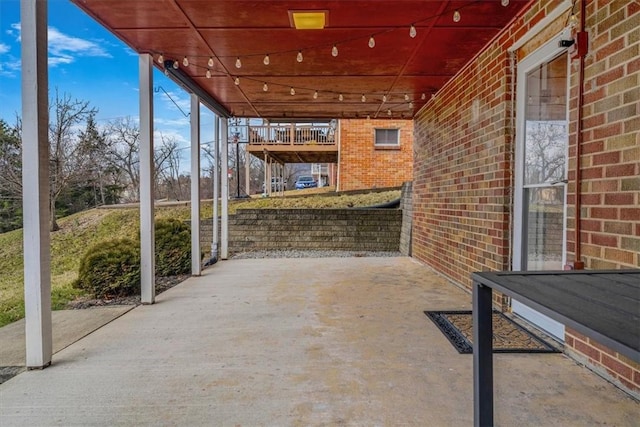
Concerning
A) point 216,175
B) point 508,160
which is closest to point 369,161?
point 216,175

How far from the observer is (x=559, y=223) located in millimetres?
2994

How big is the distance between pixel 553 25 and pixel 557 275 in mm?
2493

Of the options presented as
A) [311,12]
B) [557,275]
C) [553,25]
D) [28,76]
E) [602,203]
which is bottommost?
[557,275]

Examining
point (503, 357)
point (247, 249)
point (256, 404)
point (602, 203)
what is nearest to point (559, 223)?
point (602, 203)

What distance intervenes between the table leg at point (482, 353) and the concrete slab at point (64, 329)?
3096 mm

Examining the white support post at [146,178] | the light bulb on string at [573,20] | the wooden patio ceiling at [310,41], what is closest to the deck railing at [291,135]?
the wooden patio ceiling at [310,41]

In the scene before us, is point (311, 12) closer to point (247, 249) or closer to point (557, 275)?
point (557, 275)

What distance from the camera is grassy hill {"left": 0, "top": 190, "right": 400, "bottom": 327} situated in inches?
358

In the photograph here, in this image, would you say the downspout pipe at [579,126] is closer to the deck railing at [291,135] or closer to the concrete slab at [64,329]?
the concrete slab at [64,329]

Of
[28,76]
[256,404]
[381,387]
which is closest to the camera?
[256,404]

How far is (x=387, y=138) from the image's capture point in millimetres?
12617

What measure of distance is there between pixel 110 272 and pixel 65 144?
9916mm

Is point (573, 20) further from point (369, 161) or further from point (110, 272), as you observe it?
point (369, 161)

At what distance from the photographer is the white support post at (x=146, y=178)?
4.15 m
